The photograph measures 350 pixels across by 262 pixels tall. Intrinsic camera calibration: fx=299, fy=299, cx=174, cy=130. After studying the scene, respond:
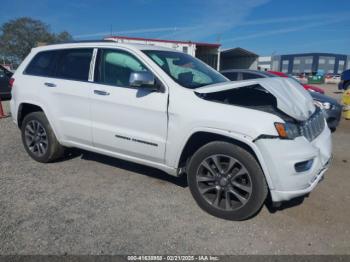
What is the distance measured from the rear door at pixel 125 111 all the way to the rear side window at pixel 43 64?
97cm

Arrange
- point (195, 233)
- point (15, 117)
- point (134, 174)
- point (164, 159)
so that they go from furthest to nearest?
1. point (15, 117)
2. point (134, 174)
3. point (164, 159)
4. point (195, 233)

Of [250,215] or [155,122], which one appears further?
[155,122]

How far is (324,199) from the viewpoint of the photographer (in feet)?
12.3

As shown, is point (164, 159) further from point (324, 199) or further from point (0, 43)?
point (0, 43)

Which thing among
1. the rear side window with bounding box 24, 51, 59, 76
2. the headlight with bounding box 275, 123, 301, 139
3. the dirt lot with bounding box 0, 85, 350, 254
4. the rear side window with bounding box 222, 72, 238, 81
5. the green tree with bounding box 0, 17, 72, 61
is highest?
the green tree with bounding box 0, 17, 72, 61

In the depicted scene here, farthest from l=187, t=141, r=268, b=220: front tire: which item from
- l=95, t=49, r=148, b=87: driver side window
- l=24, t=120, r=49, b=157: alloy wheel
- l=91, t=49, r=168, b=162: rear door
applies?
l=24, t=120, r=49, b=157: alloy wheel

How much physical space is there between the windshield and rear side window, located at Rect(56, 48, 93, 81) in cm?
92

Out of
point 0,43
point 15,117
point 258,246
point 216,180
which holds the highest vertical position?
point 0,43

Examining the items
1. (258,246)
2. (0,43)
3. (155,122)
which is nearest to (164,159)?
(155,122)

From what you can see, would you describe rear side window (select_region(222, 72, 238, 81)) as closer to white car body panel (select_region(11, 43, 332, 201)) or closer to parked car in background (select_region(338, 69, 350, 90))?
white car body panel (select_region(11, 43, 332, 201))

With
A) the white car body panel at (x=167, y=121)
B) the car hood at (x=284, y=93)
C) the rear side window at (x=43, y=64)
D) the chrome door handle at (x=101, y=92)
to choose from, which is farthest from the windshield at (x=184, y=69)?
the rear side window at (x=43, y=64)

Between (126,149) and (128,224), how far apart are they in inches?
39.4

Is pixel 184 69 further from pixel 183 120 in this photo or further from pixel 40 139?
pixel 40 139

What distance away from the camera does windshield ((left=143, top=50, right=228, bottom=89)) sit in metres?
3.65
